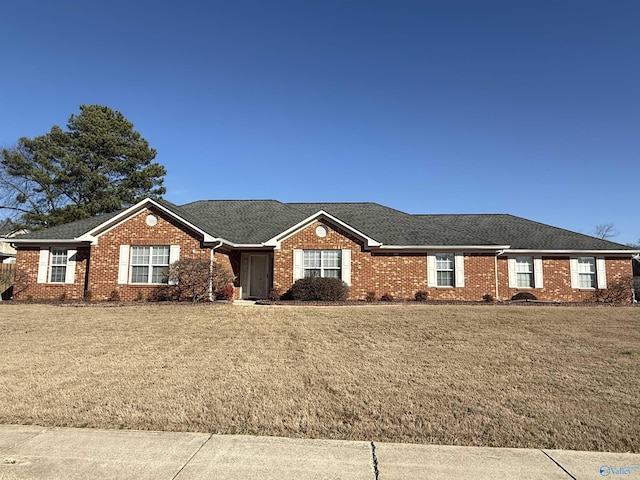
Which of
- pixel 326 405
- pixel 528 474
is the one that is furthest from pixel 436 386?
pixel 528 474

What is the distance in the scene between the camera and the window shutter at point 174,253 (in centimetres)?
1903

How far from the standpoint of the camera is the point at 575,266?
21375 millimetres

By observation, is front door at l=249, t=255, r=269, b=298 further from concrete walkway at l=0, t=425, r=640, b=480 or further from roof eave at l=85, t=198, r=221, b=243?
concrete walkway at l=0, t=425, r=640, b=480

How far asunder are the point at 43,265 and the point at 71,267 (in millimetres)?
1342

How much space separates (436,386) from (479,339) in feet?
12.9

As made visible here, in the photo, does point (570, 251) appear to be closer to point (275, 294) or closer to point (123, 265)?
point (275, 294)

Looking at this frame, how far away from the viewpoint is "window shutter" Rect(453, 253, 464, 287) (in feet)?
65.1

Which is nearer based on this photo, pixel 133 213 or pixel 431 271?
pixel 133 213

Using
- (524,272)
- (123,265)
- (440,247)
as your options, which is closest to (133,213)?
(123,265)

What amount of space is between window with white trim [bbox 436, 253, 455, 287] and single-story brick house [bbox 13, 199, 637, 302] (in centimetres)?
5

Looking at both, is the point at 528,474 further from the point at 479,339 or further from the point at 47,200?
the point at 47,200

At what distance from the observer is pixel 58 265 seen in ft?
67.0

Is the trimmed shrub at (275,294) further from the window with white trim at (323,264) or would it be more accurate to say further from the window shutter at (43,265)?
the window shutter at (43,265)

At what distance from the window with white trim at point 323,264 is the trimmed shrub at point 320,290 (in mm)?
1153
